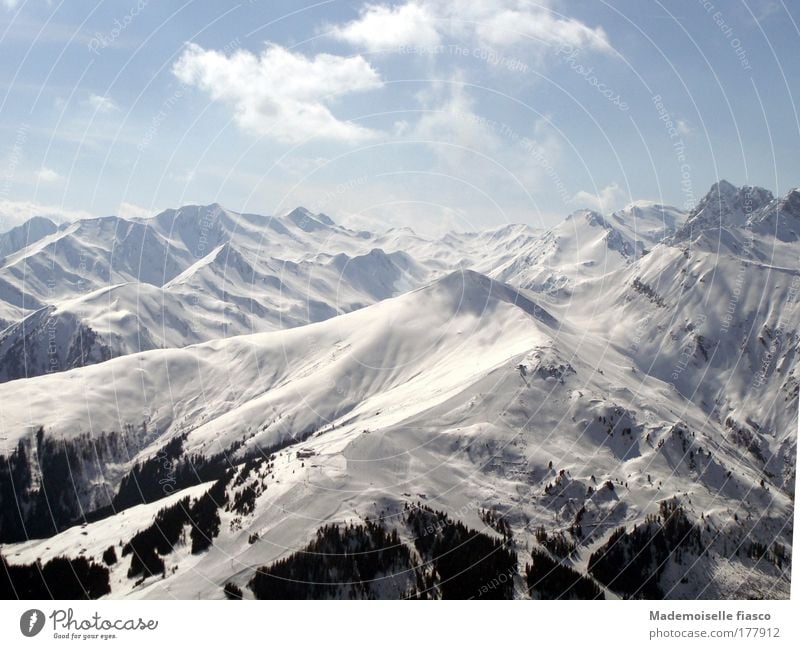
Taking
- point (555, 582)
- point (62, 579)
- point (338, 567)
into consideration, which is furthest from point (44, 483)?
point (555, 582)

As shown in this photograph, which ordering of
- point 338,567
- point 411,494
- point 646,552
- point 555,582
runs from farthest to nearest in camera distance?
point 646,552 → point 411,494 → point 555,582 → point 338,567

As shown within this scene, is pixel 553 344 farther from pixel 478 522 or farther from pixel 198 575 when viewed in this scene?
pixel 198 575

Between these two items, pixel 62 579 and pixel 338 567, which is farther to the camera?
pixel 62 579

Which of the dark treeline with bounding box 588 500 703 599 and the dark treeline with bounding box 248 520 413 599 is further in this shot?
the dark treeline with bounding box 588 500 703 599

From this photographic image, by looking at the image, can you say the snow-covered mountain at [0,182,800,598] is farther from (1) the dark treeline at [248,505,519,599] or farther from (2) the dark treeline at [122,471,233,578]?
(2) the dark treeline at [122,471,233,578]

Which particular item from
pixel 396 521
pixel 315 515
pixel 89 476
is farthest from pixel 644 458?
pixel 89 476

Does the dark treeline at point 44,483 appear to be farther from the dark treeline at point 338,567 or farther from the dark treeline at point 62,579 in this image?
the dark treeline at point 338,567

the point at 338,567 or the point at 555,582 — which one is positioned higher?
the point at 338,567

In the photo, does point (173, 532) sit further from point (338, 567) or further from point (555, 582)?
point (555, 582)

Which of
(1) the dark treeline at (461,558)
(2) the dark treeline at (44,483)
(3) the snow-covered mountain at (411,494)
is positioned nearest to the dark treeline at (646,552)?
(3) the snow-covered mountain at (411,494)

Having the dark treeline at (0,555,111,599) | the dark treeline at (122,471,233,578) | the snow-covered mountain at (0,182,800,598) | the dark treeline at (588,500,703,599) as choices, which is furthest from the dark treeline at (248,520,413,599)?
the dark treeline at (588,500,703,599)
